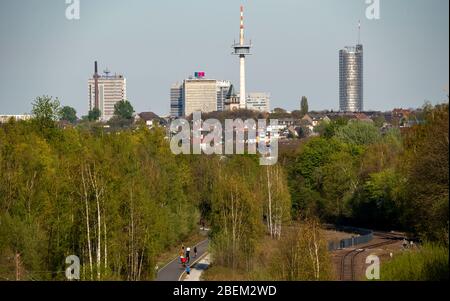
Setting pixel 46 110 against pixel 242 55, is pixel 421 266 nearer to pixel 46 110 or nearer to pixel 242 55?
pixel 46 110

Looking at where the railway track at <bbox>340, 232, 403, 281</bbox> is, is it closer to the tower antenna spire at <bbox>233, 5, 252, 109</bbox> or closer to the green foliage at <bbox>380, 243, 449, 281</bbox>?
the green foliage at <bbox>380, 243, 449, 281</bbox>

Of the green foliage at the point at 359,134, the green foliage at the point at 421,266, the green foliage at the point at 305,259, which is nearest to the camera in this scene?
the green foliage at the point at 421,266

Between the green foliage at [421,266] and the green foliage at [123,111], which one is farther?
the green foliage at [123,111]

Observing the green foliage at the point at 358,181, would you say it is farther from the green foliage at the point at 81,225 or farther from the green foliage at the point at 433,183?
the green foliage at the point at 81,225

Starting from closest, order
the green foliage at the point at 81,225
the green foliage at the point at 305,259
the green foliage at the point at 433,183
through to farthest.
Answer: the green foliage at the point at 305,259, the green foliage at the point at 81,225, the green foliage at the point at 433,183

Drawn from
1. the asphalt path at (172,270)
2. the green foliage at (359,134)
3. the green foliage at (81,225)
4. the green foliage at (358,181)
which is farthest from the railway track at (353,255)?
the green foliage at (359,134)
